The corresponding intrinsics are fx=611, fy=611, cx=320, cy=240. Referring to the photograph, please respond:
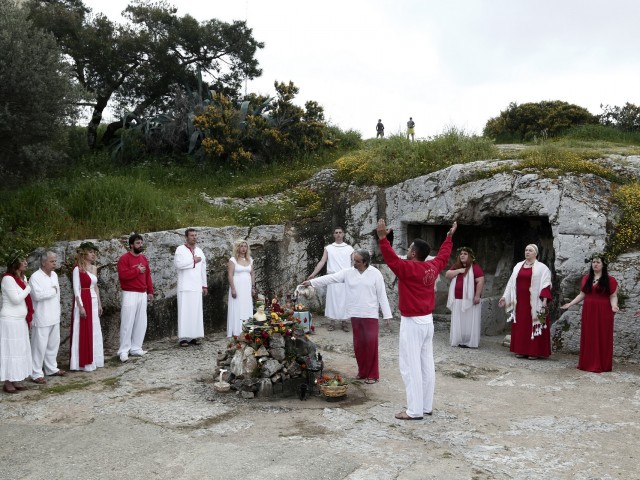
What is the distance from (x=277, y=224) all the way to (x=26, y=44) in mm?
5512

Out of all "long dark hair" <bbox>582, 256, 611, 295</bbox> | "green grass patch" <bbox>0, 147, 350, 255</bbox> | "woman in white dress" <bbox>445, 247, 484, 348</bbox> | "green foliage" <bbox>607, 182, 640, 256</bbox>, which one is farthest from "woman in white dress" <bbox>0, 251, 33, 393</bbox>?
"green foliage" <bbox>607, 182, 640, 256</bbox>

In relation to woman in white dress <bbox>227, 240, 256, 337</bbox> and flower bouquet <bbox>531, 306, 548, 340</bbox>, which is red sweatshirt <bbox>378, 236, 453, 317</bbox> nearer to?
flower bouquet <bbox>531, 306, 548, 340</bbox>

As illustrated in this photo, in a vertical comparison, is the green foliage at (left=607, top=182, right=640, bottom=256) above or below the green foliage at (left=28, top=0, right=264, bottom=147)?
below

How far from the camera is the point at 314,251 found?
13.1 m

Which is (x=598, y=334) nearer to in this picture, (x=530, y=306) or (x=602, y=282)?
(x=602, y=282)

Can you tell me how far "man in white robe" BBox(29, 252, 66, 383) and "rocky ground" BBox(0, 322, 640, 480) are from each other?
39 centimetres

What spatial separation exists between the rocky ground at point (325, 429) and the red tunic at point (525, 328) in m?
0.69

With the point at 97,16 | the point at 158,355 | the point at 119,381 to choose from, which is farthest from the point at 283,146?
the point at 119,381

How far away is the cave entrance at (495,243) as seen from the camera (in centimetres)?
1199

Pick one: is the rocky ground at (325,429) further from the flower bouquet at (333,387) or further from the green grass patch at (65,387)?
the flower bouquet at (333,387)

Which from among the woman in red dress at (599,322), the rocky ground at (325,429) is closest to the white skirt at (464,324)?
the rocky ground at (325,429)

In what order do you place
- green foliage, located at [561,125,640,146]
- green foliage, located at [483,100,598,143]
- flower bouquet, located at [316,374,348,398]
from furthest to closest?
green foliage, located at [483,100,598,143]
green foliage, located at [561,125,640,146]
flower bouquet, located at [316,374,348,398]

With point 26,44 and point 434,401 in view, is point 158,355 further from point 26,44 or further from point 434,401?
point 26,44

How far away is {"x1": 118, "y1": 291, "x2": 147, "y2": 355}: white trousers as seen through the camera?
9.38 meters
